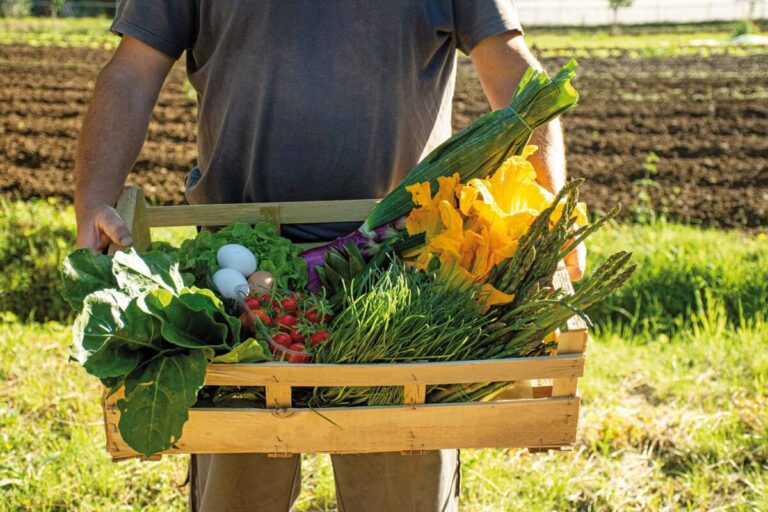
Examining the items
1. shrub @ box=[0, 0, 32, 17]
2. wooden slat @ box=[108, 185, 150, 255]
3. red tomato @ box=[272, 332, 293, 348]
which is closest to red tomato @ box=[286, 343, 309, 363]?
red tomato @ box=[272, 332, 293, 348]

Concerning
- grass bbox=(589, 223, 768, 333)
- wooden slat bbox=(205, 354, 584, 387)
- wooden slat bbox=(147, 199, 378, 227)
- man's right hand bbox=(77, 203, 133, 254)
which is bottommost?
grass bbox=(589, 223, 768, 333)

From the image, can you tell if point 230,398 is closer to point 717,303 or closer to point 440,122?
point 440,122

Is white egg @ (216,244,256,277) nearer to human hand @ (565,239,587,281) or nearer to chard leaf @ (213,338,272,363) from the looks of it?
chard leaf @ (213,338,272,363)

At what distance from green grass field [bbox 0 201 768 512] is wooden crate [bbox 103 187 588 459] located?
1.75 meters

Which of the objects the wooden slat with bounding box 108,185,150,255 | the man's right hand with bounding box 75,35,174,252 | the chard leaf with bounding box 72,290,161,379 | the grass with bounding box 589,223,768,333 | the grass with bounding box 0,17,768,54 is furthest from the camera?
the grass with bounding box 0,17,768,54

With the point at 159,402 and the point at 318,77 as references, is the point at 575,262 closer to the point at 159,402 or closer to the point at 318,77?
the point at 318,77

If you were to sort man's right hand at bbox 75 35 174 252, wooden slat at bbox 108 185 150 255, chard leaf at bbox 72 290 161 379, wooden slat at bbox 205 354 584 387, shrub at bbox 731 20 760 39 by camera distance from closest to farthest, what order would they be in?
chard leaf at bbox 72 290 161 379 < wooden slat at bbox 205 354 584 387 < wooden slat at bbox 108 185 150 255 < man's right hand at bbox 75 35 174 252 < shrub at bbox 731 20 760 39

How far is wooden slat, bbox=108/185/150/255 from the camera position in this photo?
7.16 feet

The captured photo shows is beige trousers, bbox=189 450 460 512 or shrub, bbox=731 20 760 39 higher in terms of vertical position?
beige trousers, bbox=189 450 460 512

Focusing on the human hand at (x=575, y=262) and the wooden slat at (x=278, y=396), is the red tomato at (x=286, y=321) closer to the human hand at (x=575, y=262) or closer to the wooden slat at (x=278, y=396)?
the wooden slat at (x=278, y=396)

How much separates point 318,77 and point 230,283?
0.69m

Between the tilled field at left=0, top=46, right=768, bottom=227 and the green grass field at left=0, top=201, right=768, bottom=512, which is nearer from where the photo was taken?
the green grass field at left=0, top=201, right=768, bottom=512

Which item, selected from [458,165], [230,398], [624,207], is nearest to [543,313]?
[458,165]

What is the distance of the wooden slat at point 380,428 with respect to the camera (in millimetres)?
1755
